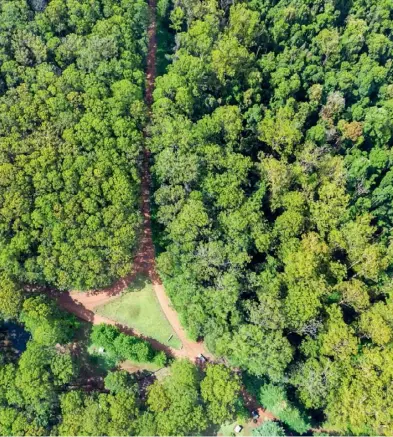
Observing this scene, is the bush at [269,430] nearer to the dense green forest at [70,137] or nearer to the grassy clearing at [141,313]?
the grassy clearing at [141,313]

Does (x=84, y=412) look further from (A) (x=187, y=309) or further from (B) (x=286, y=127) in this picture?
(B) (x=286, y=127)

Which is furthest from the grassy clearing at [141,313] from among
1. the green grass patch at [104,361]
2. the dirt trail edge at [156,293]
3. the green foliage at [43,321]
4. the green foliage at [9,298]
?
the green foliage at [9,298]

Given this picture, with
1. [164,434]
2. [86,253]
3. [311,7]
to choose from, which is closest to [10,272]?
[86,253]

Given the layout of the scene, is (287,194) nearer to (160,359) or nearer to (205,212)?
(205,212)

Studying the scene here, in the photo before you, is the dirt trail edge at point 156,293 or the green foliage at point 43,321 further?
the dirt trail edge at point 156,293

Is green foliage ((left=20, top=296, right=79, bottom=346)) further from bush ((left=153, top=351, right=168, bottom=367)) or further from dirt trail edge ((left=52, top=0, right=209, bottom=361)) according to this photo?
bush ((left=153, top=351, right=168, bottom=367))

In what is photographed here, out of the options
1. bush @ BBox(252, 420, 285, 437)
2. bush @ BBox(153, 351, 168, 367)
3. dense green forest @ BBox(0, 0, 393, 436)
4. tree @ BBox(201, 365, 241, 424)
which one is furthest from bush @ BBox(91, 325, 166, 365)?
bush @ BBox(252, 420, 285, 437)

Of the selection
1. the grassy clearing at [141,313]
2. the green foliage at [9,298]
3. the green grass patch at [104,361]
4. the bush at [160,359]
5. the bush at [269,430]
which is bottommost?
the green grass patch at [104,361]
